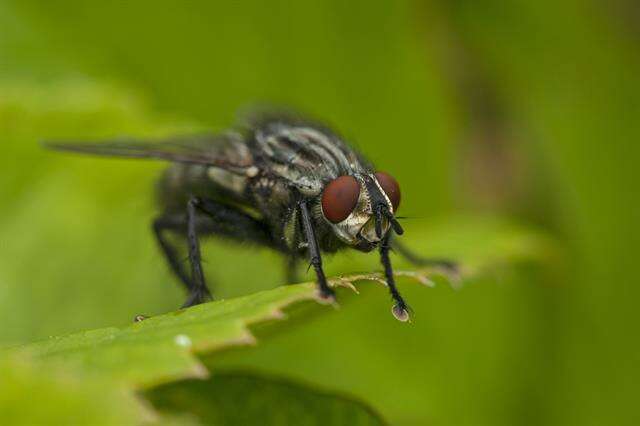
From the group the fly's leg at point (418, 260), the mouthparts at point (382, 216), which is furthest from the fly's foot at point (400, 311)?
the fly's leg at point (418, 260)

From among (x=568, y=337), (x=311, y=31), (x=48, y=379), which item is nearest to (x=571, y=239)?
(x=568, y=337)

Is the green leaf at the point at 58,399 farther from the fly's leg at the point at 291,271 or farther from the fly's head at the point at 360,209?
the fly's leg at the point at 291,271

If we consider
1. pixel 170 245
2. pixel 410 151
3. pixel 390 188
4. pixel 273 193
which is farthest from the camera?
pixel 410 151

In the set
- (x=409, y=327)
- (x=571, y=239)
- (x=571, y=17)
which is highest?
(x=571, y=17)

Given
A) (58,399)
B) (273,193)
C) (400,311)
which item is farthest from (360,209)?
(58,399)

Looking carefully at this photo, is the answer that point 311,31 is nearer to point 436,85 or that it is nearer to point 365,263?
point 436,85

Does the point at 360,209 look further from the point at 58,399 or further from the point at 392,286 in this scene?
the point at 58,399

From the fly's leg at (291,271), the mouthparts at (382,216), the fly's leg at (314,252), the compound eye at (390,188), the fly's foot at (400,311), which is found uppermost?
the compound eye at (390,188)
